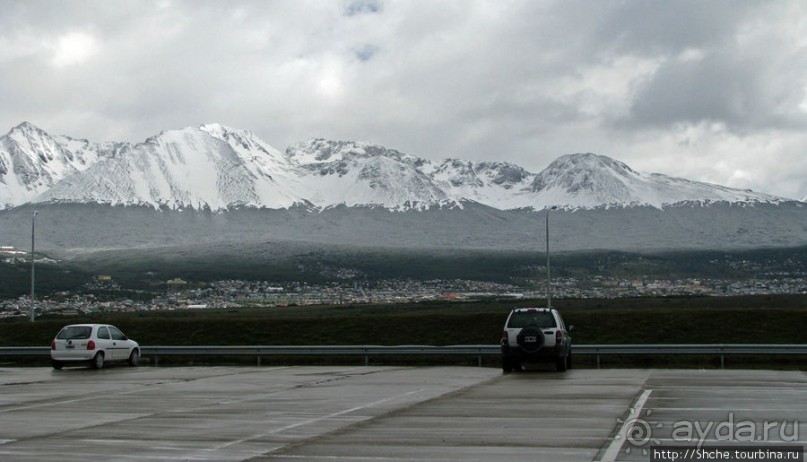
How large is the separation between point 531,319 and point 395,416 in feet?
38.9

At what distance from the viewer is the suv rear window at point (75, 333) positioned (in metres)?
33.8

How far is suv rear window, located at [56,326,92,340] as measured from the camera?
1330 inches

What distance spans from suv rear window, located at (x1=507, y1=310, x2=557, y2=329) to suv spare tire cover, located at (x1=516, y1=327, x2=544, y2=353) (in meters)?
0.52

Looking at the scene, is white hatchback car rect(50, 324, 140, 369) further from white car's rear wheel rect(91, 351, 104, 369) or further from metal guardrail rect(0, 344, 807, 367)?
metal guardrail rect(0, 344, 807, 367)

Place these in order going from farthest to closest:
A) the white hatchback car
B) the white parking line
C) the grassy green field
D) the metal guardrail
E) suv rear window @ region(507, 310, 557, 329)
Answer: the grassy green field, the white hatchback car, the metal guardrail, suv rear window @ region(507, 310, 557, 329), the white parking line

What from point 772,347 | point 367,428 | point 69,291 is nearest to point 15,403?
point 367,428

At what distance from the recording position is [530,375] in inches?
1096

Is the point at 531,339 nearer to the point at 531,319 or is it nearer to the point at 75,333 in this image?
the point at 531,319

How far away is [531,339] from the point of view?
91.9 ft

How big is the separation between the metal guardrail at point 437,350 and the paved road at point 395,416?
4.45 meters

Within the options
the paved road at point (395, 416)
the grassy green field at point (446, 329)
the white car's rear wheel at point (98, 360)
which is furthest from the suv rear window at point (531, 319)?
the white car's rear wheel at point (98, 360)

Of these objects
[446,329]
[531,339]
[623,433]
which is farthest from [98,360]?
[623,433]

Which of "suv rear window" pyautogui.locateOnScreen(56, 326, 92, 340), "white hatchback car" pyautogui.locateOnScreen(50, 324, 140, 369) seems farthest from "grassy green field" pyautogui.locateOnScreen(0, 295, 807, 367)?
"suv rear window" pyautogui.locateOnScreen(56, 326, 92, 340)

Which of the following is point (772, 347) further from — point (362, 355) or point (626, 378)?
point (362, 355)
